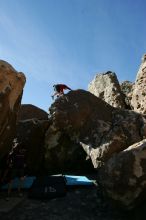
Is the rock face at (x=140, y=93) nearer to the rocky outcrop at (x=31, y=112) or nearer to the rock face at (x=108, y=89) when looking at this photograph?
the rock face at (x=108, y=89)

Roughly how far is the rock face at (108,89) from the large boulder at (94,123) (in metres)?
4.69

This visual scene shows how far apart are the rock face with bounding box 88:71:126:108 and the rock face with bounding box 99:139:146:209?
9063 millimetres

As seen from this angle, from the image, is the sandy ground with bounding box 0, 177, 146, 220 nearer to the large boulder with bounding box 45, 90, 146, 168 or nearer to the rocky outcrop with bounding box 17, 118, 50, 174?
the large boulder with bounding box 45, 90, 146, 168

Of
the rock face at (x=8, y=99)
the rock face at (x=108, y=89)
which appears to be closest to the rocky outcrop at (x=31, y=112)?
the rock face at (x=108, y=89)

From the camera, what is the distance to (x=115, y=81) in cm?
2261

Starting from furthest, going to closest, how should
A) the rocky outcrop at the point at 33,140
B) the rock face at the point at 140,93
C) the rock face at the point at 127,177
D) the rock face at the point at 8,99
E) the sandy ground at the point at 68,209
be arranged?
the rock face at the point at 140,93, the rocky outcrop at the point at 33,140, the rock face at the point at 8,99, the sandy ground at the point at 68,209, the rock face at the point at 127,177

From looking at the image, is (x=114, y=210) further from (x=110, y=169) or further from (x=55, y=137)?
(x=55, y=137)

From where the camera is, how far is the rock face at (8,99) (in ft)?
43.6

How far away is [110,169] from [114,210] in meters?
1.56

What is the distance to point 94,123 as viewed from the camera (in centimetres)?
1636

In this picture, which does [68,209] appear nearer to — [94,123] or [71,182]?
[71,182]

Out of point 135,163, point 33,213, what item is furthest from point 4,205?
point 135,163

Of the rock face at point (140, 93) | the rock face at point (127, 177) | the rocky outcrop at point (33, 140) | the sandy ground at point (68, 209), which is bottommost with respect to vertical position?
the sandy ground at point (68, 209)

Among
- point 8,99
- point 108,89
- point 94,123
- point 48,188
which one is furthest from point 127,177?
point 108,89
